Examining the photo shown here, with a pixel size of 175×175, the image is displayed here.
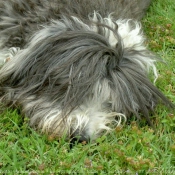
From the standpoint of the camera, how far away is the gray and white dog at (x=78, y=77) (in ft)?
10.5

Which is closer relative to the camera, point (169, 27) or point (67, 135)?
point (67, 135)

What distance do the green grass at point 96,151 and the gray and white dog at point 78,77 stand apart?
0.29 feet

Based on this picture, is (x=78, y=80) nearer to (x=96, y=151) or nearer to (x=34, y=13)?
(x=96, y=151)

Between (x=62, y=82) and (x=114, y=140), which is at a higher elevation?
(x=62, y=82)

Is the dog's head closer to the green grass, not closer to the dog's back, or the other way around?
the green grass

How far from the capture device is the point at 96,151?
3072mm

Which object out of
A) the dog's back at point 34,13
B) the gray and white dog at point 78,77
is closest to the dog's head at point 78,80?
the gray and white dog at point 78,77

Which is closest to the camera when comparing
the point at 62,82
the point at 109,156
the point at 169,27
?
the point at 109,156

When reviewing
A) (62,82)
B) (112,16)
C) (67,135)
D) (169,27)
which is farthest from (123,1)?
(67,135)

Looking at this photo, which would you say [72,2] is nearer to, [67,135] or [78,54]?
[78,54]

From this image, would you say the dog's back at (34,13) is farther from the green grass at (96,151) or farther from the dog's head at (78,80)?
the green grass at (96,151)

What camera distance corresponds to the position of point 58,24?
3566 mm

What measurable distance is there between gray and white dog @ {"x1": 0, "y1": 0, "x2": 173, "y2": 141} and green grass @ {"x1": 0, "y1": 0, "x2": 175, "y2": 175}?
0.09 m

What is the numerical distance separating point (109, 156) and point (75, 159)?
0.24 meters
